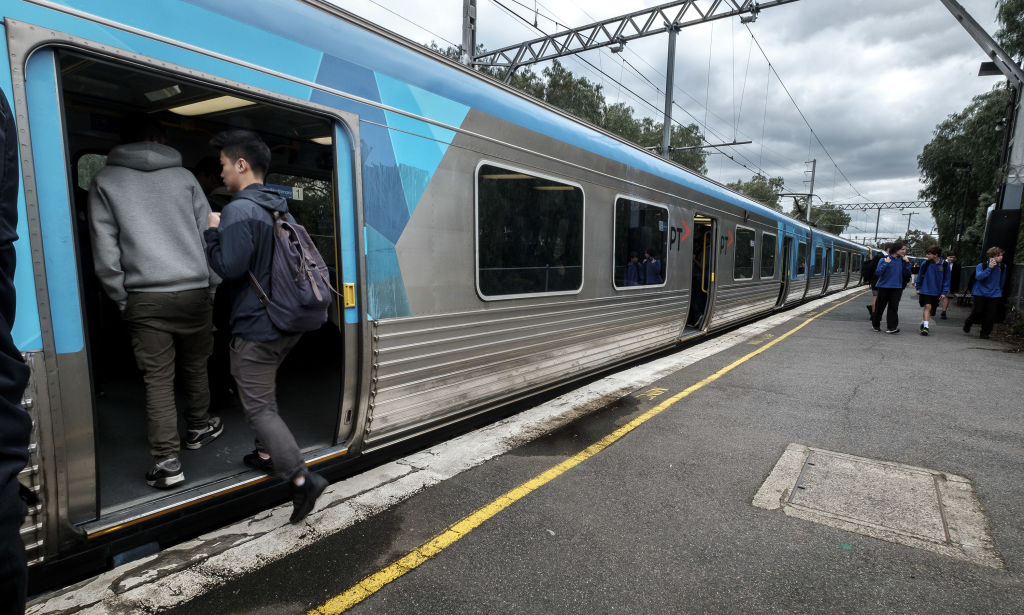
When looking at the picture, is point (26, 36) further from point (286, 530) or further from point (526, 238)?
point (526, 238)

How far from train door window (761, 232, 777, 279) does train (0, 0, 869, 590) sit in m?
5.82

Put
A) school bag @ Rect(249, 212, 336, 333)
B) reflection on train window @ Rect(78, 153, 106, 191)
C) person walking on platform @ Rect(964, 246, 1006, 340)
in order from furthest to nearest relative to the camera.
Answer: person walking on platform @ Rect(964, 246, 1006, 340) → reflection on train window @ Rect(78, 153, 106, 191) → school bag @ Rect(249, 212, 336, 333)

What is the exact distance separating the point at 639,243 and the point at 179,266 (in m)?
4.63

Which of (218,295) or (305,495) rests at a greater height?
(218,295)

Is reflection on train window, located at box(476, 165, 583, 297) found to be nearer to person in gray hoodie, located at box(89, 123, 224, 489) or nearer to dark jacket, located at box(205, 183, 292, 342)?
dark jacket, located at box(205, 183, 292, 342)

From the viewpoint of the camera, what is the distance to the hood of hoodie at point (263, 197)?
2.50 m

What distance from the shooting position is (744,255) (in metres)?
9.65

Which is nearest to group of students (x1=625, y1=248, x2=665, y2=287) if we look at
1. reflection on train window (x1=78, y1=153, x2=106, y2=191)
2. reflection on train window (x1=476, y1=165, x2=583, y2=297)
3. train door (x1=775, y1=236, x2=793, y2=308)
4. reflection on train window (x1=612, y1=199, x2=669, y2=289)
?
reflection on train window (x1=612, y1=199, x2=669, y2=289)

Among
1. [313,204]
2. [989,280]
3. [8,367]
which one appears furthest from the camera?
[989,280]

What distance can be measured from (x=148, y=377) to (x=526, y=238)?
2.69m

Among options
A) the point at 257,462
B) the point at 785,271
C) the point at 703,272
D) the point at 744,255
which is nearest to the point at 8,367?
the point at 257,462

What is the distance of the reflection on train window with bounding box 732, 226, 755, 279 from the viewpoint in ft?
30.2

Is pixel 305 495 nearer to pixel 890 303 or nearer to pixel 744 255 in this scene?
pixel 744 255

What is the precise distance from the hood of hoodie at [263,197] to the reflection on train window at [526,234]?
1.48 meters
